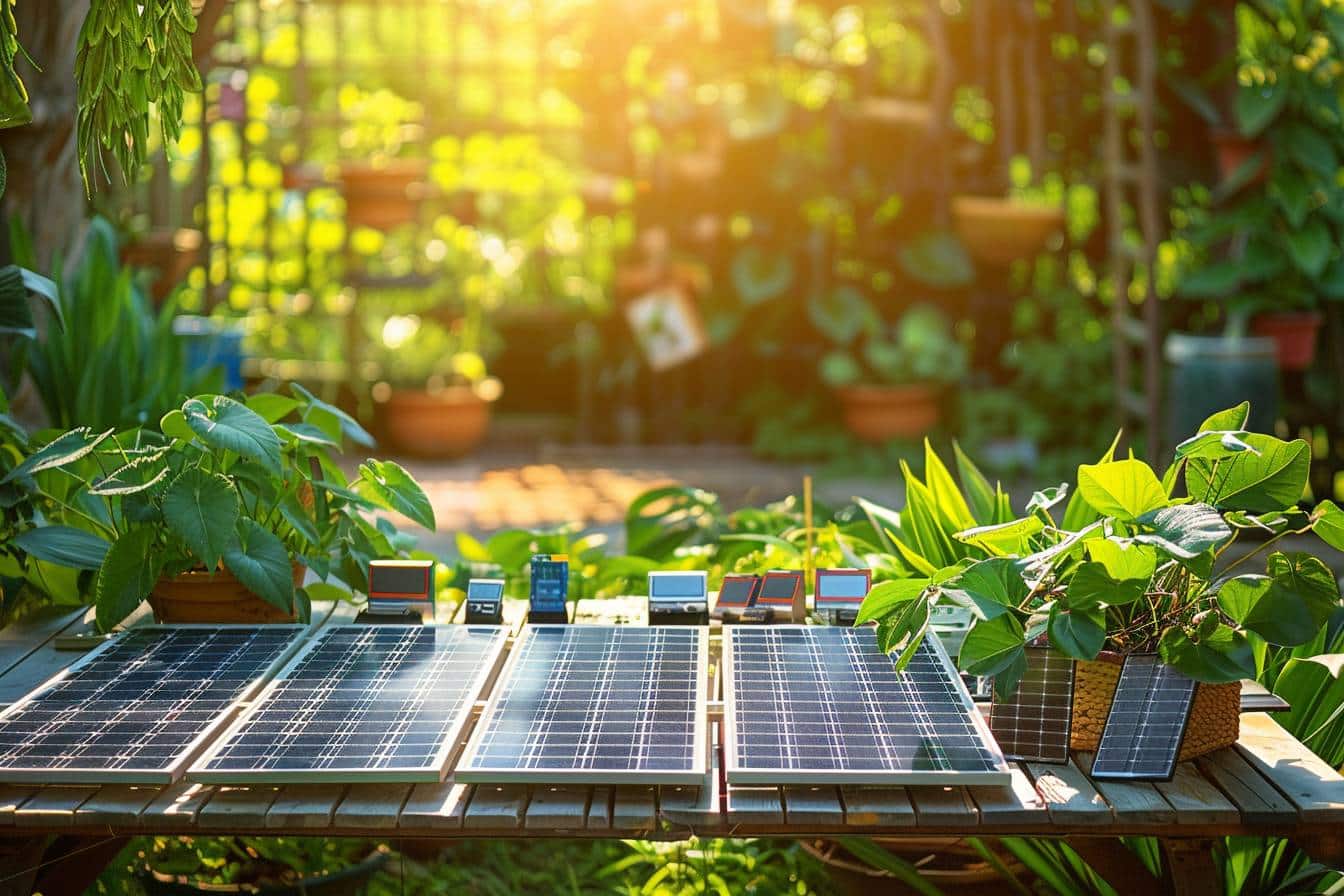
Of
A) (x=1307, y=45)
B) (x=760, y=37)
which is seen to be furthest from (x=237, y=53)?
(x=1307, y=45)

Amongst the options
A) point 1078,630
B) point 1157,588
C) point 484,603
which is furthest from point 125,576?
point 1157,588

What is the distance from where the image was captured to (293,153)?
8.03 meters

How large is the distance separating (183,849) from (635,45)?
17.2 feet

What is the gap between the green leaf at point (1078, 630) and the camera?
1.99 meters

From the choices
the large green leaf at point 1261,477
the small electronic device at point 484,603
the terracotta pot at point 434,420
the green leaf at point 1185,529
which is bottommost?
the terracotta pot at point 434,420

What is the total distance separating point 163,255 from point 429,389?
1.56 metres

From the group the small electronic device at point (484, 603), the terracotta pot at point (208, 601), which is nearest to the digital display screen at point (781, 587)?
the small electronic device at point (484, 603)

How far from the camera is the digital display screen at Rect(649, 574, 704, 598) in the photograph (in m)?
2.57

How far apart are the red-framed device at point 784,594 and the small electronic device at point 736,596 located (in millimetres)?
21

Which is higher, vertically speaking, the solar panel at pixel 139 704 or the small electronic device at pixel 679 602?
the small electronic device at pixel 679 602

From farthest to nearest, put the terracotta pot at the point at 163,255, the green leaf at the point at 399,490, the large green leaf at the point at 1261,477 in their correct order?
the terracotta pot at the point at 163,255
the green leaf at the point at 399,490
the large green leaf at the point at 1261,477

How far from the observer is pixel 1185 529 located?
1.96 m

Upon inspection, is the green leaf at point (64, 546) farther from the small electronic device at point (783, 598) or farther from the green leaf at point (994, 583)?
the green leaf at point (994, 583)

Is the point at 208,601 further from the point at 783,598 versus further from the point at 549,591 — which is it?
the point at 783,598
